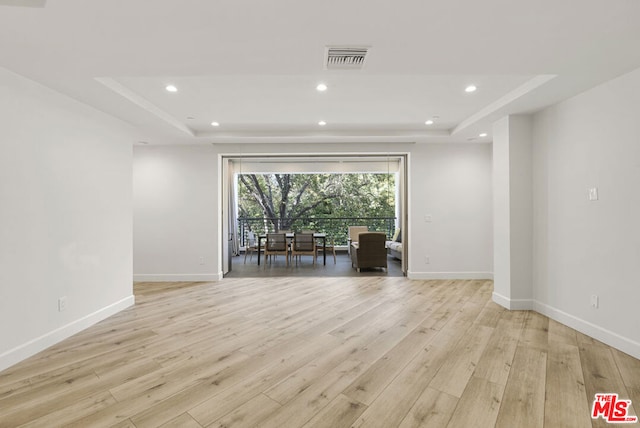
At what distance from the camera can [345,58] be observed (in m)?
2.22

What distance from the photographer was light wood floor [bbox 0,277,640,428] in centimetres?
170

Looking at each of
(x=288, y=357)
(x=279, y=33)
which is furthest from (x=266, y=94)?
(x=288, y=357)

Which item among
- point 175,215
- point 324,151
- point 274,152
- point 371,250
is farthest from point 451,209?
point 175,215

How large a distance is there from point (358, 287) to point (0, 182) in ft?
13.6

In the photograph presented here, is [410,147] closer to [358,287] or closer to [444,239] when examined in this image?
[444,239]

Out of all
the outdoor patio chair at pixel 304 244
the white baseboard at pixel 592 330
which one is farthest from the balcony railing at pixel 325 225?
the white baseboard at pixel 592 330

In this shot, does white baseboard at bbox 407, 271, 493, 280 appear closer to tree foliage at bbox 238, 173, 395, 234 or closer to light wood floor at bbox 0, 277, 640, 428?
light wood floor at bbox 0, 277, 640, 428

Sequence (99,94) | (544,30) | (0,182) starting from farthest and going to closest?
1. (99,94)
2. (0,182)
3. (544,30)

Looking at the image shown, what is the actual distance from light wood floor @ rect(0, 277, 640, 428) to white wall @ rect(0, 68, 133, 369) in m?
0.27

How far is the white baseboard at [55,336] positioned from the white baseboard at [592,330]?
501 cm

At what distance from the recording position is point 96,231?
3258 mm

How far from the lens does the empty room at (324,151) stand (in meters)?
1.75

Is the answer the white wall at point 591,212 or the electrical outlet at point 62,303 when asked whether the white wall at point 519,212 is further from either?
the electrical outlet at point 62,303

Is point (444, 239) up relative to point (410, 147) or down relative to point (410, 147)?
down
